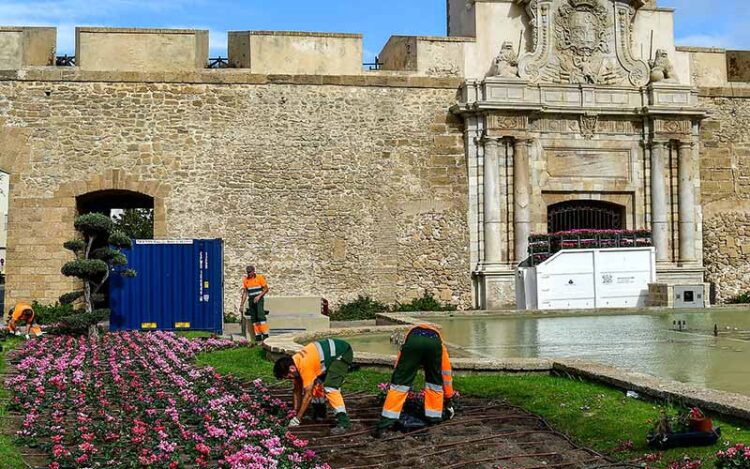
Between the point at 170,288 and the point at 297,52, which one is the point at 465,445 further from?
the point at 297,52

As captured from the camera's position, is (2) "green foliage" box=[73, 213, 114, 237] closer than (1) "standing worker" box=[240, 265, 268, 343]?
No

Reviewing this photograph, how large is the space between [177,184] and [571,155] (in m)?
9.10

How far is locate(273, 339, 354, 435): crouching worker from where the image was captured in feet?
21.3

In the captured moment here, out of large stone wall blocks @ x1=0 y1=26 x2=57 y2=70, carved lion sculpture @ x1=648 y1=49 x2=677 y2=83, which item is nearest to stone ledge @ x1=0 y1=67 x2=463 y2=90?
large stone wall blocks @ x1=0 y1=26 x2=57 y2=70

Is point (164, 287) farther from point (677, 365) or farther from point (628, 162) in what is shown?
point (628, 162)

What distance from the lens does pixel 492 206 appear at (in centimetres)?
1948

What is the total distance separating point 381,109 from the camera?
19578mm

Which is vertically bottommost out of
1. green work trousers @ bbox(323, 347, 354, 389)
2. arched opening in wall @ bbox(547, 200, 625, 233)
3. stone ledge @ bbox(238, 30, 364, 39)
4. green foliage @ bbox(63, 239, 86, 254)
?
green work trousers @ bbox(323, 347, 354, 389)

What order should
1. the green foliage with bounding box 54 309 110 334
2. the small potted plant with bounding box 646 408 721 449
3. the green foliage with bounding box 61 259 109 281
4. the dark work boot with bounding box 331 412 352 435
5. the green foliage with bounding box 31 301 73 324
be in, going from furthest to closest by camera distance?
the green foliage with bounding box 31 301 73 324 → the green foliage with bounding box 61 259 109 281 → the green foliage with bounding box 54 309 110 334 → the dark work boot with bounding box 331 412 352 435 → the small potted plant with bounding box 646 408 721 449

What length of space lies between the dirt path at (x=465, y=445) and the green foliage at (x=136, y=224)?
3323 centimetres

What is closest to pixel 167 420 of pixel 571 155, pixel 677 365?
pixel 677 365

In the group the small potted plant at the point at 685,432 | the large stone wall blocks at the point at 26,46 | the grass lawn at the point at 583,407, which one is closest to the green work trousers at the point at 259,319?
the grass lawn at the point at 583,407

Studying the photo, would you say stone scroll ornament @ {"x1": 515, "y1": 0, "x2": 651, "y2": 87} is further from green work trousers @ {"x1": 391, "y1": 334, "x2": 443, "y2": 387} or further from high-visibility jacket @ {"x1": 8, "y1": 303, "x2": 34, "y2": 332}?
green work trousers @ {"x1": 391, "y1": 334, "x2": 443, "y2": 387}

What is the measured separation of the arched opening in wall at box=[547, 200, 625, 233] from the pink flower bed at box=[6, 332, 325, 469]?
473 inches
